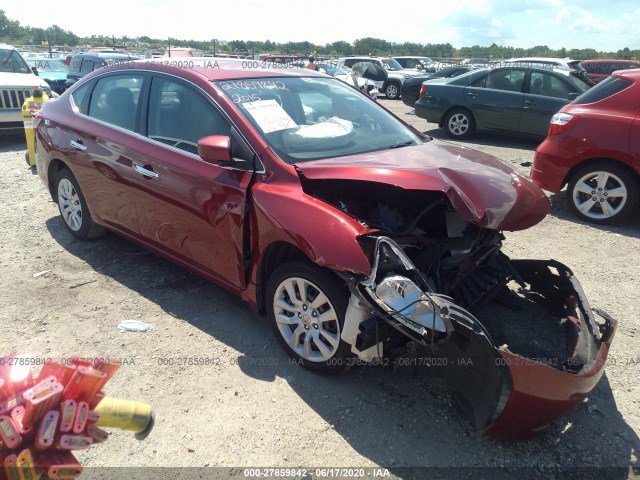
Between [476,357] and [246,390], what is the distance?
1376 millimetres

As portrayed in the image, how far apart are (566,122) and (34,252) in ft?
19.7

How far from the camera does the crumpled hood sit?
2.89 meters

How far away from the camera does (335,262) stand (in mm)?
2658

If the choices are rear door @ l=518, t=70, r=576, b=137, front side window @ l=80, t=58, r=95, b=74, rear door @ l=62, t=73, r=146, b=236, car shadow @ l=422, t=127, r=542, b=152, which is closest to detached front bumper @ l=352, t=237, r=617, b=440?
rear door @ l=62, t=73, r=146, b=236

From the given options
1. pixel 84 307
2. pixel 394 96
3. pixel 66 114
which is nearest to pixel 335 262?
pixel 84 307

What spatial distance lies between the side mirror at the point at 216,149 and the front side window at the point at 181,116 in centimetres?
25

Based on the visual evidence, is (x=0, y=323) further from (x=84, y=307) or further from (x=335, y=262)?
(x=335, y=262)

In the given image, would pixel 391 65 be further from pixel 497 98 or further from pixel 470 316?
pixel 470 316

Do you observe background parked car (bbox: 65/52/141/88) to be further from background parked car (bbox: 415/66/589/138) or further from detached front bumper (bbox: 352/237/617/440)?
detached front bumper (bbox: 352/237/617/440)

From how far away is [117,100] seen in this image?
436cm

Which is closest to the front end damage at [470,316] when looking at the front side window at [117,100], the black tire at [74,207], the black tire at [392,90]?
the front side window at [117,100]

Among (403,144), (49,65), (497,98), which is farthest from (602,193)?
(49,65)

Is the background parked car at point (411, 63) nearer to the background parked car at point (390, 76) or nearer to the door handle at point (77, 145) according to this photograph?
the background parked car at point (390, 76)

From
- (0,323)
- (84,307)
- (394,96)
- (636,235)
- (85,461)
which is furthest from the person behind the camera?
(394,96)
